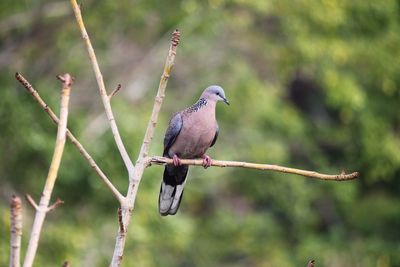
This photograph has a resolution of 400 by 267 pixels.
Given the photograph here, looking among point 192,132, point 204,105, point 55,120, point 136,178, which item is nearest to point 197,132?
point 192,132

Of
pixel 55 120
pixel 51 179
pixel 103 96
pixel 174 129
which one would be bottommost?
pixel 51 179

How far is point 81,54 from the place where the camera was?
1235 centimetres

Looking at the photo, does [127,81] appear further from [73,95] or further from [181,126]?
[181,126]

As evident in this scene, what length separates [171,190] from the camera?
4.43 meters

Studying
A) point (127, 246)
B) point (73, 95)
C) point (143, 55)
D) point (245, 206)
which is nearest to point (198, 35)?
point (143, 55)

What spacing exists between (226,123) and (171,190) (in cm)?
973

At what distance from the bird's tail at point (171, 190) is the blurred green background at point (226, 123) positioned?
15.7 ft

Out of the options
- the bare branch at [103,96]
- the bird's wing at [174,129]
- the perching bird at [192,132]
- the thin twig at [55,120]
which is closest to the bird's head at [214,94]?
the perching bird at [192,132]

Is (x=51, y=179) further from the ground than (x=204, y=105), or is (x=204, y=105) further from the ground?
(x=204, y=105)

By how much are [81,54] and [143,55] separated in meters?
1.68

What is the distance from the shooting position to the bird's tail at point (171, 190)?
420cm

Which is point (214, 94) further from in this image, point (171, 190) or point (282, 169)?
point (282, 169)

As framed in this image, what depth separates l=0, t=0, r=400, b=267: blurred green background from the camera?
10266 mm

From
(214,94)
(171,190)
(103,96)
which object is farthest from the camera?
(214,94)
